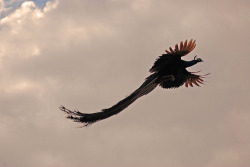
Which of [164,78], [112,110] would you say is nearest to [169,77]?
[164,78]

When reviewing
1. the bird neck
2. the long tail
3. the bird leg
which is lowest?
the long tail

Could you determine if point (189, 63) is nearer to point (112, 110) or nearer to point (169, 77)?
point (169, 77)

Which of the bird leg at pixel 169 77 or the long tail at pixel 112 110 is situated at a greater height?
the bird leg at pixel 169 77

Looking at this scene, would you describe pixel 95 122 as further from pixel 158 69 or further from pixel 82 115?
pixel 158 69

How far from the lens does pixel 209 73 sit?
626 inches

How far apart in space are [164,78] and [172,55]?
1.00 metres

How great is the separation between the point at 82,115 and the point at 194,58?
18.3 feet

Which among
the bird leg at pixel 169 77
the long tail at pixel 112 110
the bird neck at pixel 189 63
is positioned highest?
the bird neck at pixel 189 63

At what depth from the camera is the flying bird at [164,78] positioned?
12.1m

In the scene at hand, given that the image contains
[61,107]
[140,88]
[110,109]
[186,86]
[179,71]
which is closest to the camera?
[61,107]

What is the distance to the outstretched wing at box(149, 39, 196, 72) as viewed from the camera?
14.0 metres

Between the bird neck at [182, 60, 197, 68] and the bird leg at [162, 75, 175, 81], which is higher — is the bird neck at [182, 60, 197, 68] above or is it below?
above

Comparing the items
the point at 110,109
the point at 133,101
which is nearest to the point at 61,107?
the point at 110,109

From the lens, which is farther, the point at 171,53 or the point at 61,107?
the point at 171,53
